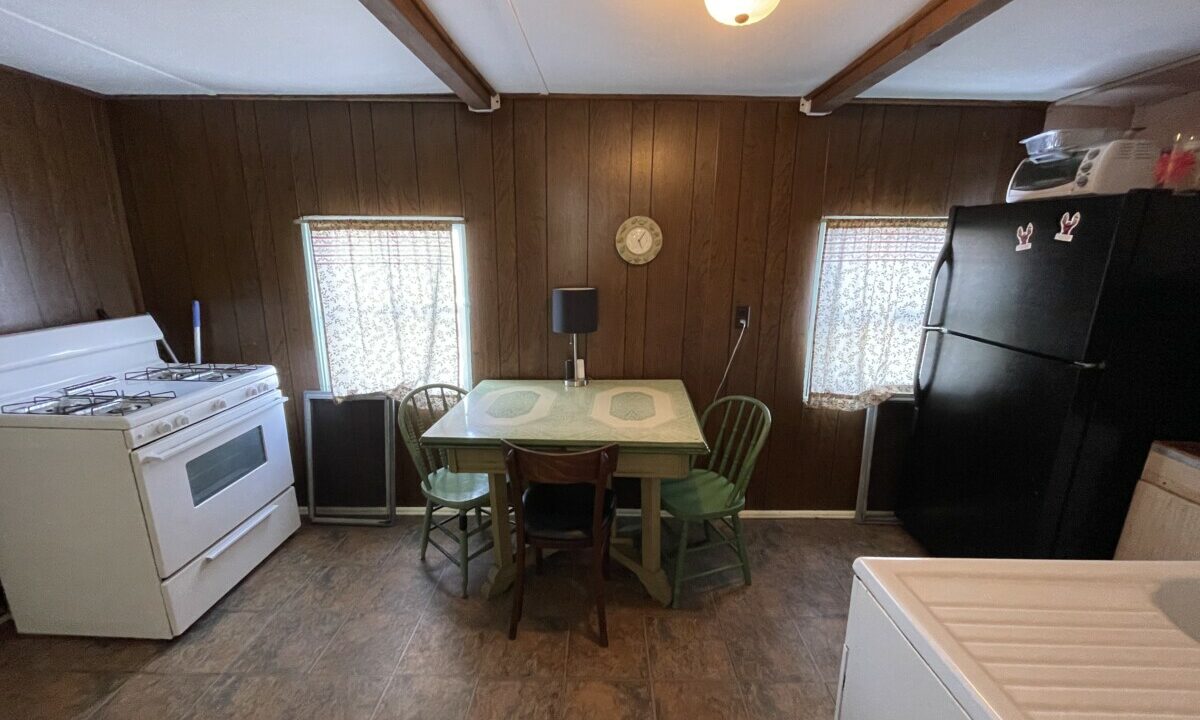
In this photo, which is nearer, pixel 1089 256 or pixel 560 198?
pixel 1089 256

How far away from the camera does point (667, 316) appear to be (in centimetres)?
250

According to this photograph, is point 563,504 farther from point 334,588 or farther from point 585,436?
point 334,588

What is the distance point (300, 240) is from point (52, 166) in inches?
38.3

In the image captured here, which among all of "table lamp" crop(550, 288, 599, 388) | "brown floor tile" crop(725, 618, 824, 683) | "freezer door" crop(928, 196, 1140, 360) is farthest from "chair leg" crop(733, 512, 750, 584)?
"freezer door" crop(928, 196, 1140, 360)

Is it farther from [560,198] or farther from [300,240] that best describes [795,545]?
[300,240]

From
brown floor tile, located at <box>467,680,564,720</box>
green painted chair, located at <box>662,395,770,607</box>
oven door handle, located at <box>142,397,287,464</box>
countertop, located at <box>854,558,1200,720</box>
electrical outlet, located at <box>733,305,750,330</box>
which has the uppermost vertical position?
electrical outlet, located at <box>733,305,750,330</box>

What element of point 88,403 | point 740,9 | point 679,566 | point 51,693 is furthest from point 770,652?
point 88,403

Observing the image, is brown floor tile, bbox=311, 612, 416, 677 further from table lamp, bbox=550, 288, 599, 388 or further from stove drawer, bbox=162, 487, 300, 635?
table lamp, bbox=550, 288, 599, 388

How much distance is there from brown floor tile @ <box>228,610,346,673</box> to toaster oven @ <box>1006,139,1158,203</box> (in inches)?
133

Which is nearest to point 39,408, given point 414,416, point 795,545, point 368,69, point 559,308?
point 414,416

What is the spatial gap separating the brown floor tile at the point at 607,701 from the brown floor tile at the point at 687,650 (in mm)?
104

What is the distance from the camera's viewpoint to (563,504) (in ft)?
6.29

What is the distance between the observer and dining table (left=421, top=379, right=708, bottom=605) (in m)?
1.81

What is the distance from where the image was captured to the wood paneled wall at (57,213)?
191 centimetres
